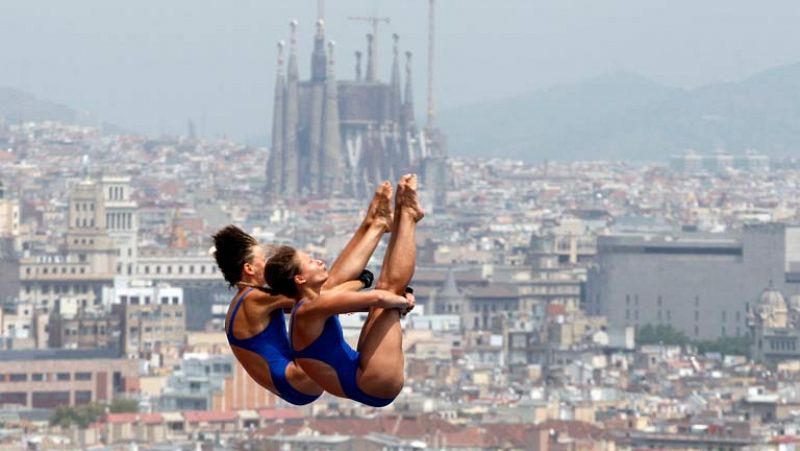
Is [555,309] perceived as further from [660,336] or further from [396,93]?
[396,93]

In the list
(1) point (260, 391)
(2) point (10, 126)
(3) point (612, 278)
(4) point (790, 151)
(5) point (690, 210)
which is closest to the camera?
(1) point (260, 391)

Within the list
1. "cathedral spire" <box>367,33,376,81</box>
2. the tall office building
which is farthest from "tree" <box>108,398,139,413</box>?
"cathedral spire" <box>367,33,376,81</box>

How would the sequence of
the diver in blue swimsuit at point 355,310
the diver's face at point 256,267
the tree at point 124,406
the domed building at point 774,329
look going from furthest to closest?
the domed building at point 774,329 < the tree at point 124,406 < the diver's face at point 256,267 < the diver in blue swimsuit at point 355,310

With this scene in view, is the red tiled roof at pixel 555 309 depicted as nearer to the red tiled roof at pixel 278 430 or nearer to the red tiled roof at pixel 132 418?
the red tiled roof at pixel 132 418

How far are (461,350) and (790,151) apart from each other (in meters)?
114

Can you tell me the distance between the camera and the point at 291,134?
141875 mm

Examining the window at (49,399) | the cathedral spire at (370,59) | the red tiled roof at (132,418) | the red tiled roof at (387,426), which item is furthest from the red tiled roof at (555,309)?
the cathedral spire at (370,59)

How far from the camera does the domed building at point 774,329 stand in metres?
81.1

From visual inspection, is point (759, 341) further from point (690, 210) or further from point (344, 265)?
point (344, 265)

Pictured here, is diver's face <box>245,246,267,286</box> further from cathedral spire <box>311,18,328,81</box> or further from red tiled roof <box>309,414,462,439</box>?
cathedral spire <box>311,18,328,81</box>

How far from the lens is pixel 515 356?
81.1m

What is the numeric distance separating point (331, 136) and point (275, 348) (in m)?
133

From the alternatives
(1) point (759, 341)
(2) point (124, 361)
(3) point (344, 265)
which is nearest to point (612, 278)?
(1) point (759, 341)

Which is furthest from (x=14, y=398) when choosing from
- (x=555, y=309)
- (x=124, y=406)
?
(x=555, y=309)
